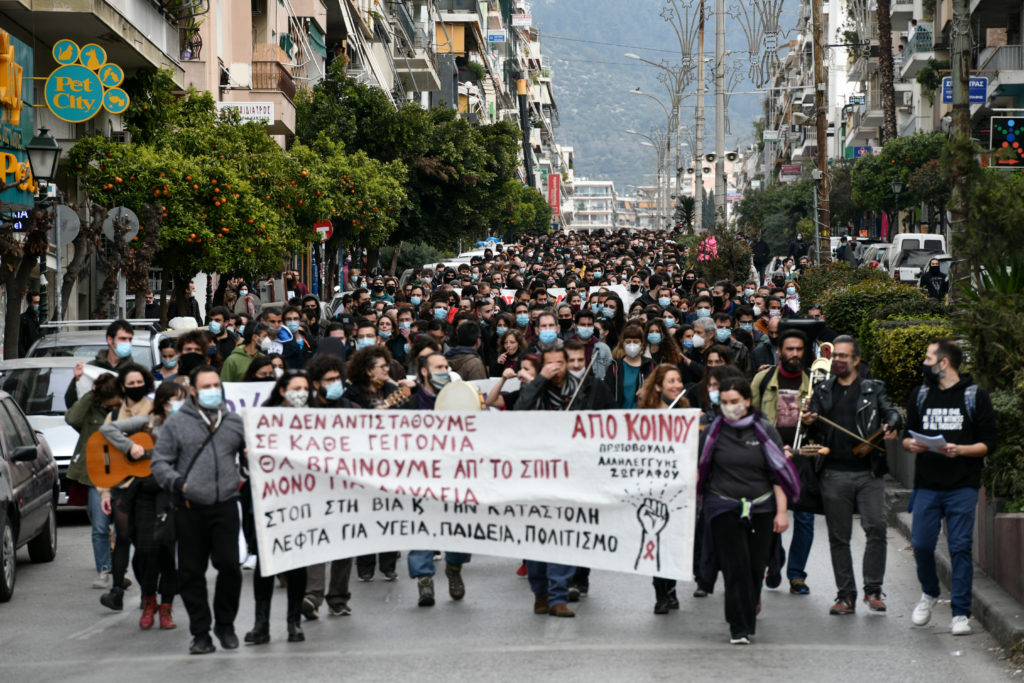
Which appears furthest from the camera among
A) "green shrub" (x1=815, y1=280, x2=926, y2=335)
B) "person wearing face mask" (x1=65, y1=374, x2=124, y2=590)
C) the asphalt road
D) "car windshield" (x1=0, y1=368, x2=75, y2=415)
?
"green shrub" (x1=815, y1=280, x2=926, y2=335)

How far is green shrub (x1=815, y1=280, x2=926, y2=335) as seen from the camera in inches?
770

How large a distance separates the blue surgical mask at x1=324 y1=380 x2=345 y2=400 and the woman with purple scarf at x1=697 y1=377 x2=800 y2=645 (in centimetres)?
238

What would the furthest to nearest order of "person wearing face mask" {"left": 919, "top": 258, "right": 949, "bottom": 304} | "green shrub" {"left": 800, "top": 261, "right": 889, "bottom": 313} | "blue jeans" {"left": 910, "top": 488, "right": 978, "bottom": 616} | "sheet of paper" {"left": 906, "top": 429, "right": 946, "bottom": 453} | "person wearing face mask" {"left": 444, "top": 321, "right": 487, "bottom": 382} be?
"person wearing face mask" {"left": 919, "top": 258, "right": 949, "bottom": 304} → "green shrub" {"left": 800, "top": 261, "right": 889, "bottom": 313} → "person wearing face mask" {"left": 444, "top": 321, "right": 487, "bottom": 382} → "blue jeans" {"left": 910, "top": 488, "right": 978, "bottom": 616} → "sheet of paper" {"left": 906, "top": 429, "right": 946, "bottom": 453}

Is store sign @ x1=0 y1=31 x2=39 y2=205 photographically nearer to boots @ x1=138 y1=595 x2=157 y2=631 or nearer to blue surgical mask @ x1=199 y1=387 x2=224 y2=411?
boots @ x1=138 y1=595 x2=157 y2=631

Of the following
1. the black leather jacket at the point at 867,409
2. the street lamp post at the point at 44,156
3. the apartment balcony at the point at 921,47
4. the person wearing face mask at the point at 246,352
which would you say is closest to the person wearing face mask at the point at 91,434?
the person wearing face mask at the point at 246,352

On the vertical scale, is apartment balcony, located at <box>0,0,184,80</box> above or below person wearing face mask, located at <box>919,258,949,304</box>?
above

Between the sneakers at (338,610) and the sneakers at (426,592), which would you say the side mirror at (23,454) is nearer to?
the sneakers at (338,610)

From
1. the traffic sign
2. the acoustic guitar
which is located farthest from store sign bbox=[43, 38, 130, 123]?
the acoustic guitar

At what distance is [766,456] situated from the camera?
894cm

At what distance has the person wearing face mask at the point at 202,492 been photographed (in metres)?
8.93

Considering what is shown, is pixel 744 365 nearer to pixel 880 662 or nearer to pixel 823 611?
pixel 823 611

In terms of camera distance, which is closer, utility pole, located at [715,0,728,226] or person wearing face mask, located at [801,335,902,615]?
person wearing face mask, located at [801,335,902,615]

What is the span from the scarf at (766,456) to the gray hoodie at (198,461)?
2.66 m

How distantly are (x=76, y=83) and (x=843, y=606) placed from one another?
16.2 metres
